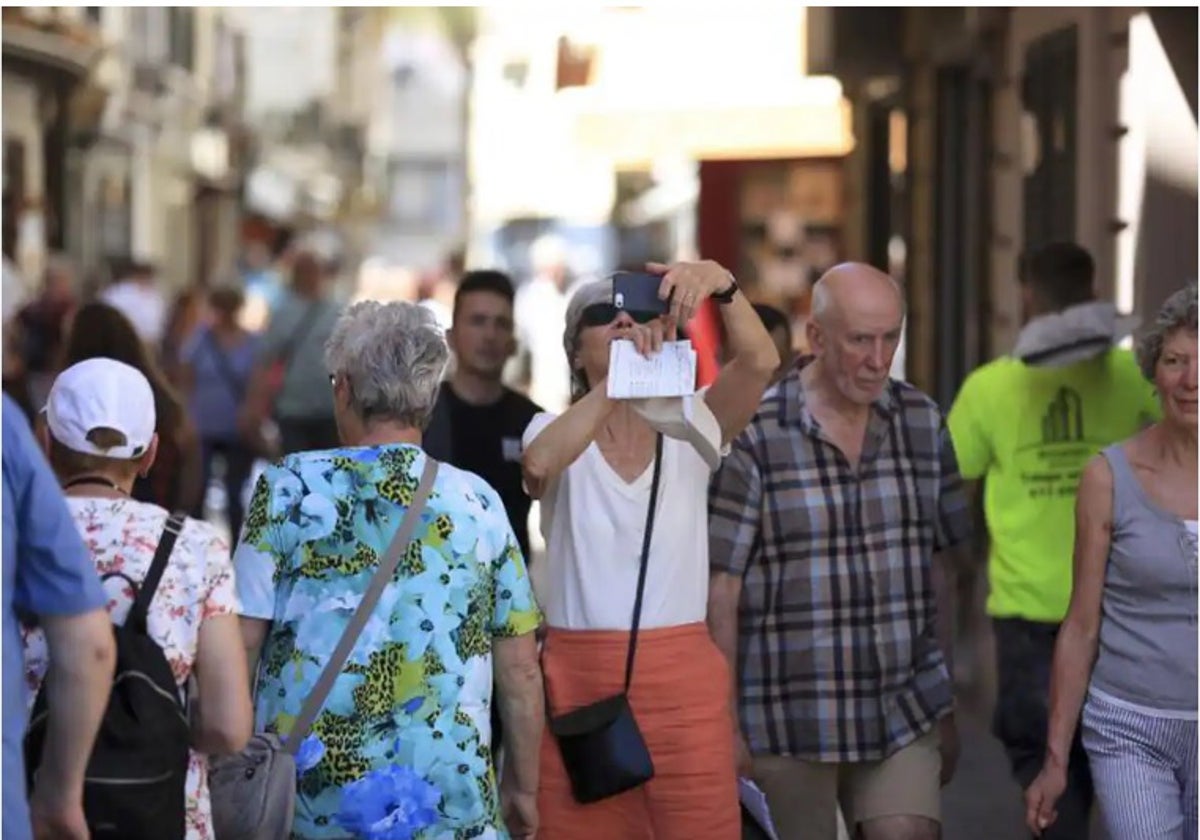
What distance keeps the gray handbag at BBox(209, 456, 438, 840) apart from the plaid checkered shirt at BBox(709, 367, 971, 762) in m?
1.30

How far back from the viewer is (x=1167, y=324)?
5609 mm

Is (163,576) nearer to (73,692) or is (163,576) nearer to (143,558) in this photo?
(143,558)

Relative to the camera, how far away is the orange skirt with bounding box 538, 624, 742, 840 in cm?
555

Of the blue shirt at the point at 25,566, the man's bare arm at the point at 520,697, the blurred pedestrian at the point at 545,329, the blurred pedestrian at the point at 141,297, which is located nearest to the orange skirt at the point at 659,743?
the man's bare arm at the point at 520,697

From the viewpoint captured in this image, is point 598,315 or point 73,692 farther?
point 598,315

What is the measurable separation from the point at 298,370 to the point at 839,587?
8.18 m

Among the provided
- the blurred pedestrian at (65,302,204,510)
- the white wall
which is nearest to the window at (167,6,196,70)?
the white wall

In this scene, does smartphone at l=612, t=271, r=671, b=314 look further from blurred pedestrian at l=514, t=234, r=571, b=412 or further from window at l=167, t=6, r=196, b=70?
window at l=167, t=6, r=196, b=70

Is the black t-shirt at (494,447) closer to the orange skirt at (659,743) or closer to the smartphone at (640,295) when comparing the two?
the orange skirt at (659,743)

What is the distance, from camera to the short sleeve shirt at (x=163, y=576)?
4.57 m

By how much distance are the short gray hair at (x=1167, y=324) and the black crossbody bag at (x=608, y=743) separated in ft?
3.82

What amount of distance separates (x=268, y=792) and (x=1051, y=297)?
380 cm

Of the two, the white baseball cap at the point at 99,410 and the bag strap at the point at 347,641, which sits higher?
the white baseball cap at the point at 99,410

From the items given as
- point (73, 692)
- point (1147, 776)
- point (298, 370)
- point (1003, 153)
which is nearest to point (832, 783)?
point (1147, 776)
